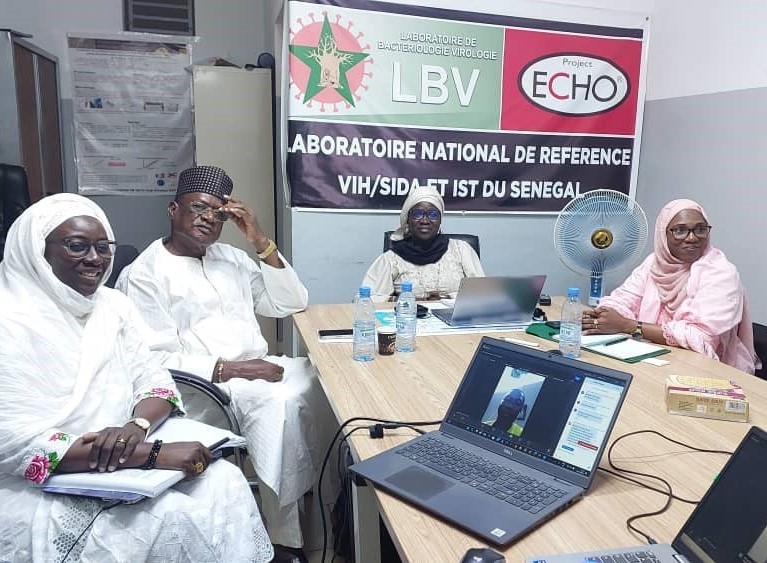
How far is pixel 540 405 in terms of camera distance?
1034 millimetres

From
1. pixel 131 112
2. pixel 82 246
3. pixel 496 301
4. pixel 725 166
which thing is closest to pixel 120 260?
pixel 82 246

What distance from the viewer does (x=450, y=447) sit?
1.09 m

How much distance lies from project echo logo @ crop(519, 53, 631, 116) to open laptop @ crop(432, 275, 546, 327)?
1.54 meters

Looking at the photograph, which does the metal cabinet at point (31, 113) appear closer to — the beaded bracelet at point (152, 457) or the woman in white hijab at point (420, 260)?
the woman in white hijab at point (420, 260)

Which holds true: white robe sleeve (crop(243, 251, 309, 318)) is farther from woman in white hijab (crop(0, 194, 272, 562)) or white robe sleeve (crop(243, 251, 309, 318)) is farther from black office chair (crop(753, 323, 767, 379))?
black office chair (crop(753, 323, 767, 379))

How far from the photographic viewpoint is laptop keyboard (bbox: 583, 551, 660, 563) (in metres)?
0.79

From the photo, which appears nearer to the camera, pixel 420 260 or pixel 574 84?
pixel 420 260

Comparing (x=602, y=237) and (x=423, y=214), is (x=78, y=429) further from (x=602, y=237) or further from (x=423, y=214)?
(x=602, y=237)

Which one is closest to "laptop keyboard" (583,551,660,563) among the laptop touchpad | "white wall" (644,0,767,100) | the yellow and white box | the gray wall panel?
the laptop touchpad

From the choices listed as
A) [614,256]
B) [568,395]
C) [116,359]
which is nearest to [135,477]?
[116,359]

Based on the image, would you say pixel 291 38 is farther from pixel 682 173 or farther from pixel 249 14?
pixel 682 173

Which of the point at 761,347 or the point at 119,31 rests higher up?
the point at 119,31

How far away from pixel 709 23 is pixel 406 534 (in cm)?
299

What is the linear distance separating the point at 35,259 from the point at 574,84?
9.42ft
